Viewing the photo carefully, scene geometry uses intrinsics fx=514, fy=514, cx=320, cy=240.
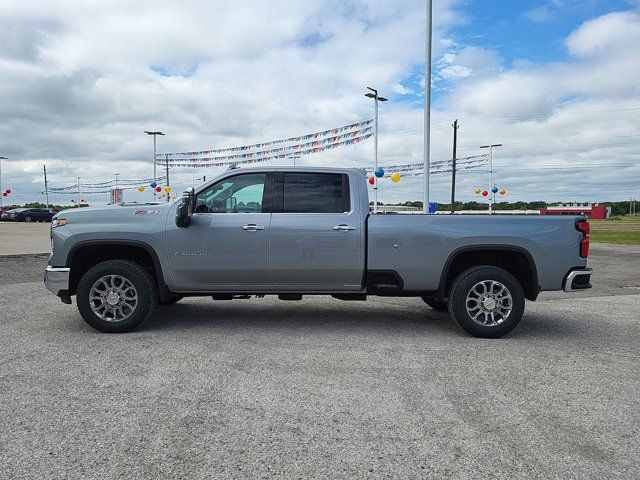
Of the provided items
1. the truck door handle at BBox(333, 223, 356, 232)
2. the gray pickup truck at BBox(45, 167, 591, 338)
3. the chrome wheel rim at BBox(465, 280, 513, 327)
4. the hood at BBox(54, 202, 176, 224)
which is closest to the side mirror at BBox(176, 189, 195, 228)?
the gray pickup truck at BBox(45, 167, 591, 338)

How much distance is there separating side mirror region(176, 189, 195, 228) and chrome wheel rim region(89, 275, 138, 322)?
36.1 inches

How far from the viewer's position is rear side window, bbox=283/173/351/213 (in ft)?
19.6

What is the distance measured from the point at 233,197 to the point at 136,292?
5.03ft

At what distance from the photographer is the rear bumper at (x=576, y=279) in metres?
5.77

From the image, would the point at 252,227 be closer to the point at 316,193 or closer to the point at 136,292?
the point at 316,193

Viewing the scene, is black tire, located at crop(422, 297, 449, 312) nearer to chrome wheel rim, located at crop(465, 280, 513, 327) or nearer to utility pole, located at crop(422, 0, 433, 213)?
chrome wheel rim, located at crop(465, 280, 513, 327)

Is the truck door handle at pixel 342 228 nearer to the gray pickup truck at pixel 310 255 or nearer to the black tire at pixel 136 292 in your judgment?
the gray pickup truck at pixel 310 255

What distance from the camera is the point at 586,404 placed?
148 inches

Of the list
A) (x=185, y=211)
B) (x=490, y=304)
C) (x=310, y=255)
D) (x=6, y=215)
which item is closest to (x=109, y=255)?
(x=185, y=211)

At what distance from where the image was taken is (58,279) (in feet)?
19.0

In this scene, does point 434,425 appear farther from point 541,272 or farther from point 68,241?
point 68,241

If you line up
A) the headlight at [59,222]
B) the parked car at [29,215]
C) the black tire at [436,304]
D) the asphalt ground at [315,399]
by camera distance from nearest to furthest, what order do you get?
the asphalt ground at [315,399], the headlight at [59,222], the black tire at [436,304], the parked car at [29,215]

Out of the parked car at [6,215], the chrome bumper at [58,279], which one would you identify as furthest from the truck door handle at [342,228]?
the parked car at [6,215]

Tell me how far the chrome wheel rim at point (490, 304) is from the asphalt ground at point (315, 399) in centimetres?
27
